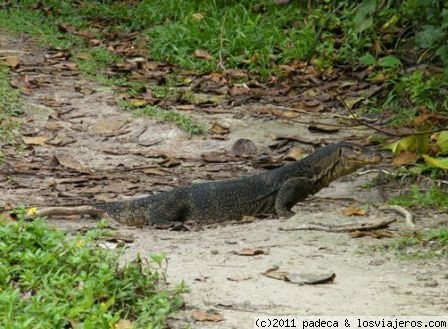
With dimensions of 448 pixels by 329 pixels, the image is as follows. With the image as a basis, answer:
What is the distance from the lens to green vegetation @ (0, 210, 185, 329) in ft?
12.4

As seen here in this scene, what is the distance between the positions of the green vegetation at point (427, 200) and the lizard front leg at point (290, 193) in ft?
2.44

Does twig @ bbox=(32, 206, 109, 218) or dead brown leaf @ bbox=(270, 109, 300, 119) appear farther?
dead brown leaf @ bbox=(270, 109, 300, 119)

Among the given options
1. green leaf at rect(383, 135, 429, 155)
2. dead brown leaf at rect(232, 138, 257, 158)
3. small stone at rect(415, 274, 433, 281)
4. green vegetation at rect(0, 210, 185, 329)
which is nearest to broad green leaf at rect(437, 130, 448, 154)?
green leaf at rect(383, 135, 429, 155)

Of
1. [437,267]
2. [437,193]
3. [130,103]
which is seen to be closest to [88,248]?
[437,267]

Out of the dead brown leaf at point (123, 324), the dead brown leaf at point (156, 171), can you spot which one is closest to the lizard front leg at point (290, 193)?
the dead brown leaf at point (156, 171)

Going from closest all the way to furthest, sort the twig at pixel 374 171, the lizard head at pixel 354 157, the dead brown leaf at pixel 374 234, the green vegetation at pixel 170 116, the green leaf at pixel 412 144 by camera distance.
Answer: the dead brown leaf at pixel 374 234
the lizard head at pixel 354 157
the green leaf at pixel 412 144
the twig at pixel 374 171
the green vegetation at pixel 170 116

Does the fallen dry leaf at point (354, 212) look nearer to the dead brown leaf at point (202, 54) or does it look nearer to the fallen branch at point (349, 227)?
the fallen branch at point (349, 227)

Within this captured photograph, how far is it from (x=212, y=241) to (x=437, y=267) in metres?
1.37

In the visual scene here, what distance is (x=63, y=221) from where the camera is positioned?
5703 mm

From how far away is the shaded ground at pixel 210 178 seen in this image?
4180 millimetres

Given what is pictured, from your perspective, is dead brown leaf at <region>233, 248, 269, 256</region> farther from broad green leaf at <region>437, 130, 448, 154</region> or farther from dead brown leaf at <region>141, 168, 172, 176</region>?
dead brown leaf at <region>141, 168, 172, 176</region>

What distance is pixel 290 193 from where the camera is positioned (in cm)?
676

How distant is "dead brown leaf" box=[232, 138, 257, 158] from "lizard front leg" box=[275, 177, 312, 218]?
107 cm

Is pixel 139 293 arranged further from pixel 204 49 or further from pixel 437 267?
pixel 204 49
